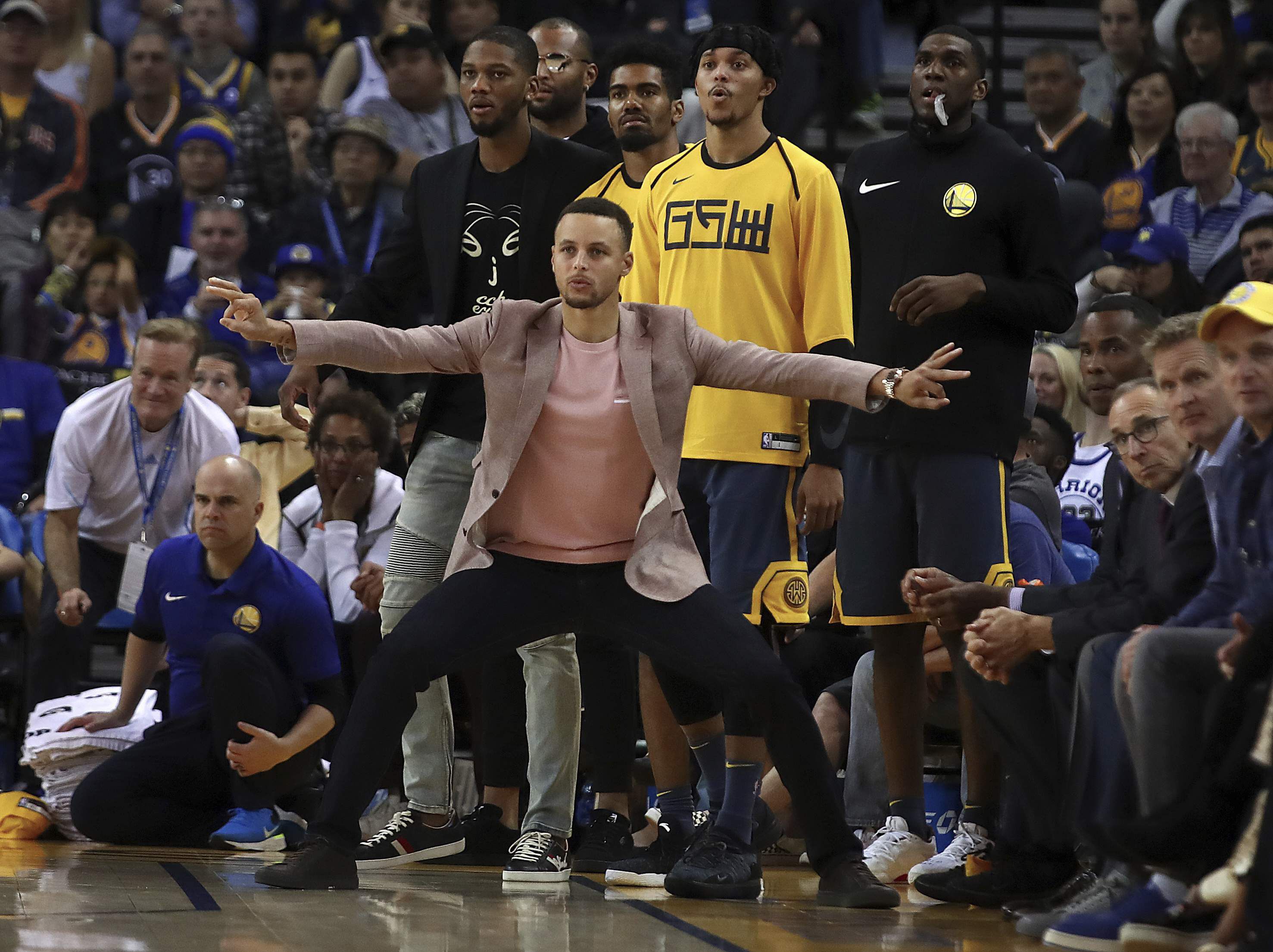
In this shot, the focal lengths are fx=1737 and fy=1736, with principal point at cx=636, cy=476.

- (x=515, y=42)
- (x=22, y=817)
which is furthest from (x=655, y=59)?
(x=22, y=817)

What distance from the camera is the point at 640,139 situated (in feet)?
17.8

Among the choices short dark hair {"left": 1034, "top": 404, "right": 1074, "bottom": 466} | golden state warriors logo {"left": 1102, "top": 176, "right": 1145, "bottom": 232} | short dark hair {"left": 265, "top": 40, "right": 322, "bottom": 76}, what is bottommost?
short dark hair {"left": 1034, "top": 404, "right": 1074, "bottom": 466}

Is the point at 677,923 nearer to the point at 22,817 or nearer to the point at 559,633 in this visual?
the point at 559,633

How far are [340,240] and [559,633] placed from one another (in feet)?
17.9

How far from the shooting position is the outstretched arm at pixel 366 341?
4246mm

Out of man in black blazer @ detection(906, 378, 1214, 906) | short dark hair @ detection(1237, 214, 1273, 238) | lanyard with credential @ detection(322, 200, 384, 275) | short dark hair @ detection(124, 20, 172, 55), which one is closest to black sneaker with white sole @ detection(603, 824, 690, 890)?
man in black blazer @ detection(906, 378, 1214, 906)

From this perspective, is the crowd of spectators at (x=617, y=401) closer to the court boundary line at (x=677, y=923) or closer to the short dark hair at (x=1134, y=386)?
the short dark hair at (x=1134, y=386)

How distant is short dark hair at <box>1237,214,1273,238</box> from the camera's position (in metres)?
8.09

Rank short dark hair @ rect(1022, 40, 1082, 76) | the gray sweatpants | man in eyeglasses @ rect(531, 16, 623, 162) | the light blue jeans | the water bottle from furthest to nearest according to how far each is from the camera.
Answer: the water bottle, short dark hair @ rect(1022, 40, 1082, 76), man in eyeglasses @ rect(531, 16, 623, 162), the gray sweatpants, the light blue jeans

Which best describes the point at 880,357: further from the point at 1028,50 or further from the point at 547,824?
the point at 1028,50

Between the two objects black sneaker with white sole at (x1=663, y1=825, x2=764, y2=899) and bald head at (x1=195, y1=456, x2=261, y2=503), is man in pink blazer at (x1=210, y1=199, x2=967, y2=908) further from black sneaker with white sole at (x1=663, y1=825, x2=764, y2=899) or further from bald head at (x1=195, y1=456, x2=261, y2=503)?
bald head at (x1=195, y1=456, x2=261, y2=503)

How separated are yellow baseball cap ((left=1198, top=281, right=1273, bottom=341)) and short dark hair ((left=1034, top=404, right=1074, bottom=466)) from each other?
10.4ft

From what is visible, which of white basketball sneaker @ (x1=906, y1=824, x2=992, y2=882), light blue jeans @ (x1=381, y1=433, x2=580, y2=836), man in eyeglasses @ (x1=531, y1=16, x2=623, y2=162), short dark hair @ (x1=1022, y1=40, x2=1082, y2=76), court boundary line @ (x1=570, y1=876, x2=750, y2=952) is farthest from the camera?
short dark hair @ (x1=1022, y1=40, x2=1082, y2=76)

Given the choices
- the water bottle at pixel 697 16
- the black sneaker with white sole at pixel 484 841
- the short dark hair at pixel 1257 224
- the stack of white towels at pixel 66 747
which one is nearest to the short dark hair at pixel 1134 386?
the black sneaker with white sole at pixel 484 841
